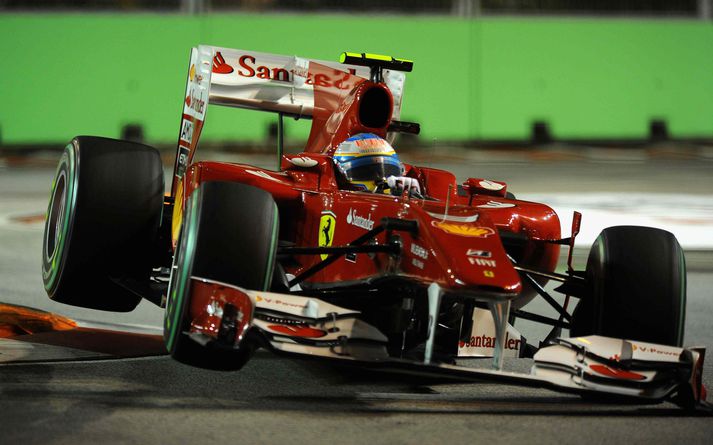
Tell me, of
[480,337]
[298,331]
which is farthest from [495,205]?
[298,331]

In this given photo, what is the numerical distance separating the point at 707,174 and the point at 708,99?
8.29m

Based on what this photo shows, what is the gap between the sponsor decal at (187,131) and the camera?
750 centimetres

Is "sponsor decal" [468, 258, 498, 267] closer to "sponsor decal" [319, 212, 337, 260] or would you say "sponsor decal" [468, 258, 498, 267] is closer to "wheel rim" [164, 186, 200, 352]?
"sponsor decal" [319, 212, 337, 260]

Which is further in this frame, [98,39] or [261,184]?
[98,39]

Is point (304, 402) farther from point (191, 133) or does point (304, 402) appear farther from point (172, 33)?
point (172, 33)

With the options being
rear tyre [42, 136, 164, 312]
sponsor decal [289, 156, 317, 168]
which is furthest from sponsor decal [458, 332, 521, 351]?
rear tyre [42, 136, 164, 312]

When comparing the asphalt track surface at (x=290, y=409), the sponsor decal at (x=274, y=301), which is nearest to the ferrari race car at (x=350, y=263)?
the sponsor decal at (x=274, y=301)

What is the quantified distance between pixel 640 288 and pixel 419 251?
1.24 meters

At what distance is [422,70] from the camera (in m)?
25.9

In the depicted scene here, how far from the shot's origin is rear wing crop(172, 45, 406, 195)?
7.55 m

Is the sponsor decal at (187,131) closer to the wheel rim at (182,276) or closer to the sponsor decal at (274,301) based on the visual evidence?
the wheel rim at (182,276)

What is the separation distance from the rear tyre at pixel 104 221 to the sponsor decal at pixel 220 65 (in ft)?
3.80

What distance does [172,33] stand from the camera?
25156 mm

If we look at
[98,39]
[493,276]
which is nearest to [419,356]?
[493,276]
